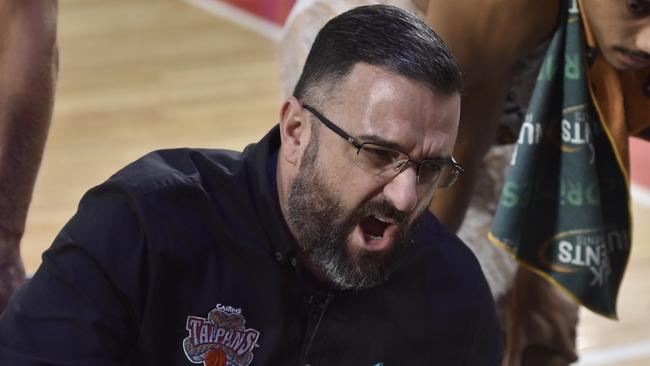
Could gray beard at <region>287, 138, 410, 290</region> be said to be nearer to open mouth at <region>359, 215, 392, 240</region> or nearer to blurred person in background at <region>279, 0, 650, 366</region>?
open mouth at <region>359, 215, 392, 240</region>

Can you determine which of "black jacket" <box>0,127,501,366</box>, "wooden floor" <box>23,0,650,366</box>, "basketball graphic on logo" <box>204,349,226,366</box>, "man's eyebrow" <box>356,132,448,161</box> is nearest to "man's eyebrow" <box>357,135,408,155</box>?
"man's eyebrow" <box>356,132,448,161</box>

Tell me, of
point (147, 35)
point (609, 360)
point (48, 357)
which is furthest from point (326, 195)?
point (147, 35)

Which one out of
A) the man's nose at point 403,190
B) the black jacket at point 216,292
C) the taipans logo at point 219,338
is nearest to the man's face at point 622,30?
the black jacket at point 216,292

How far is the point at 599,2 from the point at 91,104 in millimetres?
2387

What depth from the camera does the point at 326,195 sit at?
4.64 ft

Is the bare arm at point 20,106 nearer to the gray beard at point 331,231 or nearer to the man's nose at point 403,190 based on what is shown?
the gray beard at point 331,231

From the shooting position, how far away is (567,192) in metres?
1.88

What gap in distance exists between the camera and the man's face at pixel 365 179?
1.37 meters

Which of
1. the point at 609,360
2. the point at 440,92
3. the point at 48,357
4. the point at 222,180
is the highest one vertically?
the point at 440,92

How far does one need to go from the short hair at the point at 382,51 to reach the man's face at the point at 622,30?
36 cm

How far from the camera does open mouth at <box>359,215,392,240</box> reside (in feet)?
4.63

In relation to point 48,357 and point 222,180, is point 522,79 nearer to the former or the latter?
point 222,180

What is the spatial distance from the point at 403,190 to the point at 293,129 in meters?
0.15

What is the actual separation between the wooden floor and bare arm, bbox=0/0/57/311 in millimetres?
1054
